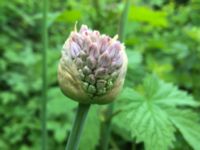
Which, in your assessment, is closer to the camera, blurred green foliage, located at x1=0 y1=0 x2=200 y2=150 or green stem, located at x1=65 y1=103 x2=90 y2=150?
green stem, located at x1=65 y1=103 x2=90 y2=150

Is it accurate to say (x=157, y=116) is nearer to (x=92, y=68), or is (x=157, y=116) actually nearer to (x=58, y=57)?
(x=92, y=68)

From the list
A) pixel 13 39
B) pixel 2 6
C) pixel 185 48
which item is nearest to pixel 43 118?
pixel 185 48

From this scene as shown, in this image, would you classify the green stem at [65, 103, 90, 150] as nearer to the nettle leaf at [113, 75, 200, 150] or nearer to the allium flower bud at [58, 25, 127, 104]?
the allium flower bud at [58, 25, 127, 104]

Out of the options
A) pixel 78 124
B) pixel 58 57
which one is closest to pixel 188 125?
pixel 78 124

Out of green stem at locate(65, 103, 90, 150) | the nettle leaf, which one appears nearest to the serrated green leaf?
the nettle leaf

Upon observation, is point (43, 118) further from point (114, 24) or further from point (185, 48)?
point (185, 48)

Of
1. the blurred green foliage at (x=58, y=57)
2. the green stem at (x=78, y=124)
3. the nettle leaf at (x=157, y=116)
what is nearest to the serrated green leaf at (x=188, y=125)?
the nettle leaf at (x=157, y=116)

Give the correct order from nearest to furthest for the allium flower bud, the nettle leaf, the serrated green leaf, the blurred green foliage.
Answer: the allium flower bud < the nettle leaf < the serrated green leaf < the blurred green foliage
